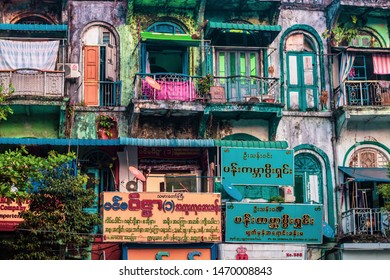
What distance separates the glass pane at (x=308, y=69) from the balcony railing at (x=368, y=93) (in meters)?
1.10

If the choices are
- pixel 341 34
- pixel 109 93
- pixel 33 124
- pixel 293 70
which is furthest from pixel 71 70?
pixel 341 34

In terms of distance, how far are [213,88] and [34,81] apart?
190 inches

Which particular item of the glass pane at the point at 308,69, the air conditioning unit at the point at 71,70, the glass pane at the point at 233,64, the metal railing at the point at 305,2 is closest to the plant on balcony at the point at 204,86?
the glass pane at the point at 233,64

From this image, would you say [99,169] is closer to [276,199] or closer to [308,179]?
[276,199]

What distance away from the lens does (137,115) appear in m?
23.1

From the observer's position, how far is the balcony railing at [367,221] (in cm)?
2331

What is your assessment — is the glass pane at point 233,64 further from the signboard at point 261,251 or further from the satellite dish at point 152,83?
the signboard at point 261,251

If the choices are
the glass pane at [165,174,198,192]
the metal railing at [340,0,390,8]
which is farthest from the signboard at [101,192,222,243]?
the metal railing at [340,0,390,8]

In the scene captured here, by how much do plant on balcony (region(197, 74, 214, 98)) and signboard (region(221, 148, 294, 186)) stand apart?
1.79 metres

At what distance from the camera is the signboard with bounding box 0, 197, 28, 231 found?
21.6 meters

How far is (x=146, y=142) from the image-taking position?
2256 centimetres

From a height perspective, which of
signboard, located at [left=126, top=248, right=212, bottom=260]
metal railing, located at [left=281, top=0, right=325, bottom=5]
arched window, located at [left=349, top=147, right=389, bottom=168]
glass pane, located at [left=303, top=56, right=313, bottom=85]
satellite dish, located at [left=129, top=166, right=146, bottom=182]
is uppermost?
metal railing, located at [left=281, top=0, right=325, bottom=5]

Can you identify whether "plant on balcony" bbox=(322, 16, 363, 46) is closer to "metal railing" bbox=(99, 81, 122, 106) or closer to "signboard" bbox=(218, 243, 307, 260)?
"metal railing" bbox=(99, 81, 122, 106)

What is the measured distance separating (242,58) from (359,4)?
373cm
